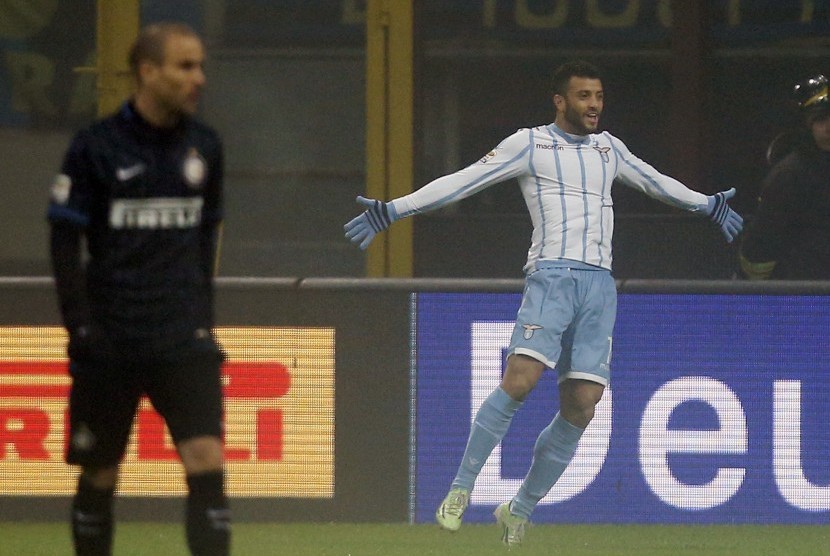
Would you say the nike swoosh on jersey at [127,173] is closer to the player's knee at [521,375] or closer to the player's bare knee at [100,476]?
the player's bare knee at [100,476]

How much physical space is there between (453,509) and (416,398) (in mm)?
761

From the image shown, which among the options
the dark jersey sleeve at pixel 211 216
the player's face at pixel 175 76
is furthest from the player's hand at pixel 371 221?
the player's face at pixel 175 76

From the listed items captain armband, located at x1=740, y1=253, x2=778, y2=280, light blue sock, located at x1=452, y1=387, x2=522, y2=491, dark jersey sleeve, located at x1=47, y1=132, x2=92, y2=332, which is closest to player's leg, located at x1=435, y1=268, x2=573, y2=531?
light blue sock, located at x1=452, y1=387, x2=522, y2=491

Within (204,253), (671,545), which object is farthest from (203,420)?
(671,545)

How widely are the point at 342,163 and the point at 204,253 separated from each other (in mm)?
5854

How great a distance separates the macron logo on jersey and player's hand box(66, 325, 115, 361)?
29cm

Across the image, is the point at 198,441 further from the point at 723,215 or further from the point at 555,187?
the point at 723,215

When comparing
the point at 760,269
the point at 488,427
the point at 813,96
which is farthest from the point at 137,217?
the point at 813,96

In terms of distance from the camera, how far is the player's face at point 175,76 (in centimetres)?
429

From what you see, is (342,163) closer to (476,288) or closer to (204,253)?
(476,288)

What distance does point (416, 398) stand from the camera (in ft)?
23.2

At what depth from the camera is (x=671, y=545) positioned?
6492 millimetres

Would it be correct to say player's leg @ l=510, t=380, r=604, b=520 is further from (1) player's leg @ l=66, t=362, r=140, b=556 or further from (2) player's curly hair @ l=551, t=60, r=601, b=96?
(1) player's leg @ l=66, t=362, r=140, b=556

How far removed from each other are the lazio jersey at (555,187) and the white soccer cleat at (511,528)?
38.7 inches
